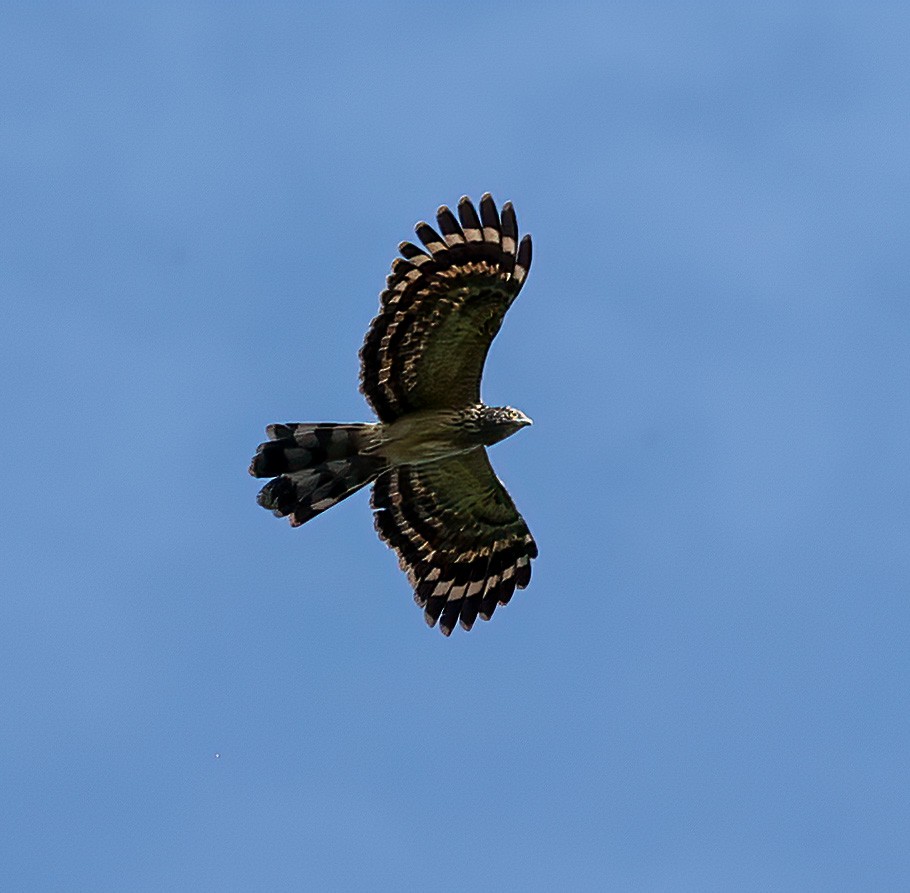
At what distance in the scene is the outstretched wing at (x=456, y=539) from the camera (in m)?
25.4

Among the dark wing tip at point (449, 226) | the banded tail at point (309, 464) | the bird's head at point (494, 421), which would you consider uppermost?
the dark wing tip at point (449, 226)

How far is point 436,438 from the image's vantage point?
79.6ft

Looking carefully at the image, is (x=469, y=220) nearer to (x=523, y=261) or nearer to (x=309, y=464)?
(x=523, y=261)

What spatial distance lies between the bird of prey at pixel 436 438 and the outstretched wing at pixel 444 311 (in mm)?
12

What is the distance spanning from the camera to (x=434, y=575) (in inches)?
1014

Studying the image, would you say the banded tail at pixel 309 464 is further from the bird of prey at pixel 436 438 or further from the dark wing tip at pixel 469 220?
the dark wing tip at pixel 469 220

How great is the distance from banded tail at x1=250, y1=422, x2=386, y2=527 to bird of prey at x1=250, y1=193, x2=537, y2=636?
0.01 meters

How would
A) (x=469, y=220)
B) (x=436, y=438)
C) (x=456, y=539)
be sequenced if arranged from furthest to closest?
(x=456, y=539) → (x=436, y=438) → (x=469, y=220)

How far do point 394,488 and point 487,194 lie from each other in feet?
13.7

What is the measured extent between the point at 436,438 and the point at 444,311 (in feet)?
5.30

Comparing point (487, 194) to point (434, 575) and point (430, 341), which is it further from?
point (434, 575)

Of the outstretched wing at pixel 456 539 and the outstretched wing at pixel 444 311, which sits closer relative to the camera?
the outstretched wing at pixel 444 311

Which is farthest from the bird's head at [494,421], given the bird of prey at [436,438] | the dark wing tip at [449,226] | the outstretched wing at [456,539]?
the dark wing tip at [449,226]

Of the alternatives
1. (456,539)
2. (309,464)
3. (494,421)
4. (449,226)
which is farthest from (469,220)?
(456,539)
